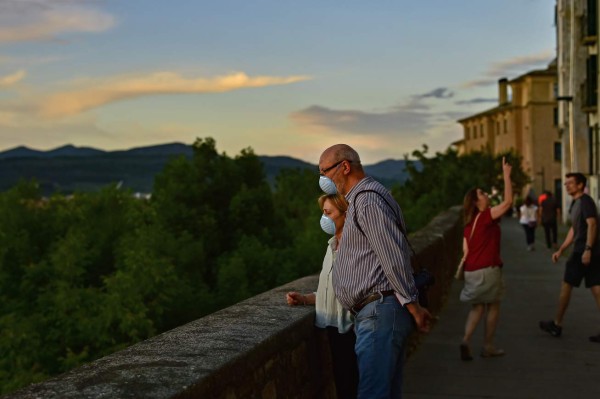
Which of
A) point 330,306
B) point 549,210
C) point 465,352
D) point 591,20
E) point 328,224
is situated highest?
point 591,20

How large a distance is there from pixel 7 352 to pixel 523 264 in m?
22.7

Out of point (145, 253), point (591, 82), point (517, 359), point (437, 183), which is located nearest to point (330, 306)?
point (517, 359)

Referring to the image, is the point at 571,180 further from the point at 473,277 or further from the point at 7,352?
the point at 7,352

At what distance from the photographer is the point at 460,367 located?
879 centimetres

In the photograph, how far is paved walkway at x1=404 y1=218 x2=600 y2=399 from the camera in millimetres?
7816

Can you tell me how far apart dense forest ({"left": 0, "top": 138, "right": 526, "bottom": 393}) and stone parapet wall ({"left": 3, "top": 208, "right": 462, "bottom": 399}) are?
29242mm

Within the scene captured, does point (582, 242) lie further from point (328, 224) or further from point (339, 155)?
point (339, 155)

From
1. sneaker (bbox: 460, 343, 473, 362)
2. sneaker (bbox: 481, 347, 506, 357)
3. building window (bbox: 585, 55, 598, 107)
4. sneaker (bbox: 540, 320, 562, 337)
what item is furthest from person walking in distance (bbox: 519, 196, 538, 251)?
sneaker (bbox: 460, 343, 473, 362)

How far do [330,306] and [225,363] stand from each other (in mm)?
1205

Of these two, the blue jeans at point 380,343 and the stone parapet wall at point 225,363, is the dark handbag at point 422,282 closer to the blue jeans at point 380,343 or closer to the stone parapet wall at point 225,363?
the blue jeans at point 380,343

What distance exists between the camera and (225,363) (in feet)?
12.9

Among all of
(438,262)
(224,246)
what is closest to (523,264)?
(438,262)

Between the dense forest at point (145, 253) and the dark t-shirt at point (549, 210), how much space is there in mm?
7385

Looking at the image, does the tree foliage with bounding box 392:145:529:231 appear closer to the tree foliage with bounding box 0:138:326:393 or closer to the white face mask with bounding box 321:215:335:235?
the tree foliage with bounding box 0:138:326:393
